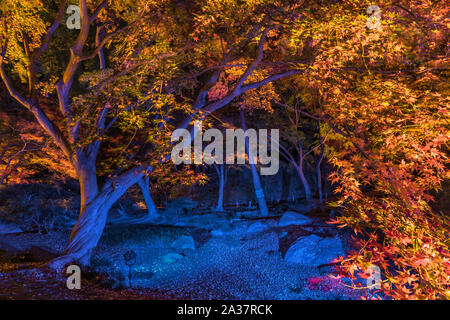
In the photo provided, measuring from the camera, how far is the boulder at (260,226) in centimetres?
1284

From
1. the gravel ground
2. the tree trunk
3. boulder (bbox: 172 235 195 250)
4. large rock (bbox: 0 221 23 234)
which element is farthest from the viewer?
large rock (bbox: 0 221 23 234)

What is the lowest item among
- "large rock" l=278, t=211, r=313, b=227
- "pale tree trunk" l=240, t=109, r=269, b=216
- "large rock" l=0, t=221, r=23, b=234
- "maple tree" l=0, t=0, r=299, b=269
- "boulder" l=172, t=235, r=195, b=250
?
"boulder" l=172, t=235, r=195, b=250

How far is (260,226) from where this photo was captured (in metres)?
13.1

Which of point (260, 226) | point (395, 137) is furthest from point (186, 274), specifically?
point (395, 137)

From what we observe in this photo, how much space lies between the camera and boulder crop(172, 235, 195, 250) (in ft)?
38.0

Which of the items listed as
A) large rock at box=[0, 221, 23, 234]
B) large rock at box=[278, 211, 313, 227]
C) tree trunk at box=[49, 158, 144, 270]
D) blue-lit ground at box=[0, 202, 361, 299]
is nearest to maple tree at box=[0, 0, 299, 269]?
tree trunk at box=[49, 158, 144, 270]

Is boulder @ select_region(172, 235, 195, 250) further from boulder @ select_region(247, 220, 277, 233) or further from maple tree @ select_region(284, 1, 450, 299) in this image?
maple tree @ select_region(284, 1, 450, 299)

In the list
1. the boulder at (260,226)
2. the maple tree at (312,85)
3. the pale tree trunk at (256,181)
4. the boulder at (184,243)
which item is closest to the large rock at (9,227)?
the boulder at (184,243)

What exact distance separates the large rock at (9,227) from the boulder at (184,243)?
868cm

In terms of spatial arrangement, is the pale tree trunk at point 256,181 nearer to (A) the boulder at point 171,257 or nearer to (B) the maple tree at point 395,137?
(A) the boulder at point 171,257

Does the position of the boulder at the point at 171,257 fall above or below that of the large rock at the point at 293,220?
below

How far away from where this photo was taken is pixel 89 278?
251 inches

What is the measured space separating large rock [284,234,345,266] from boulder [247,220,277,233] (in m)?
3.08
